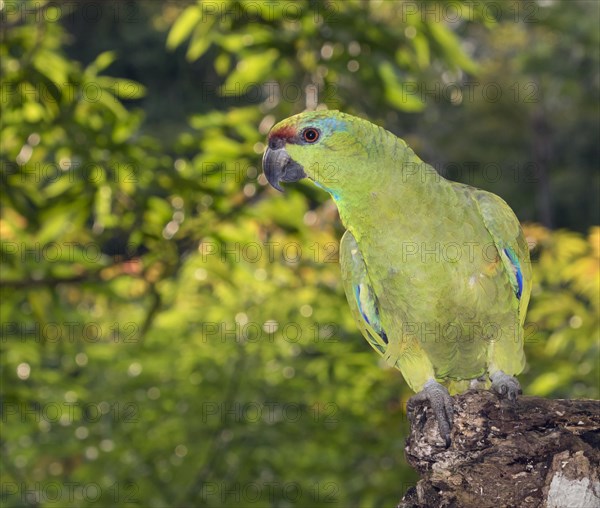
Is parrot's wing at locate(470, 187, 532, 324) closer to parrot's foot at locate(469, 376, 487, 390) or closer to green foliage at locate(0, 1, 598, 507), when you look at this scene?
parrot's foot at locate(469, 376, 487, 390)

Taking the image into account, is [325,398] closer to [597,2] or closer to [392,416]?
[392,416]

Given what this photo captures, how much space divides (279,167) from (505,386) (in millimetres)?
1305

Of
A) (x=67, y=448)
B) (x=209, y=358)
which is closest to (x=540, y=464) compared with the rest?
(x=209, y=358)

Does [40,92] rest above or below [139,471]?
above

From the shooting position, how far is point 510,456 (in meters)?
2.70

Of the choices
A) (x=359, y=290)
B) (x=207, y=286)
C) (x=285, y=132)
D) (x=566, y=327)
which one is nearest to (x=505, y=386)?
(x=359, y=290)

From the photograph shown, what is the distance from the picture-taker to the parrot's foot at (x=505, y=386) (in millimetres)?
2875

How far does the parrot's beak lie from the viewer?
3199 mm

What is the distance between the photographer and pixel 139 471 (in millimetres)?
6105

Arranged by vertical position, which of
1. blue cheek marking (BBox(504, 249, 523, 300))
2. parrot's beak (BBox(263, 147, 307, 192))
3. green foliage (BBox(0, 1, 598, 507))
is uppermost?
parrot's beak (BBox(263, 147, 307, 192))

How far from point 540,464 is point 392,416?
392 centimetres

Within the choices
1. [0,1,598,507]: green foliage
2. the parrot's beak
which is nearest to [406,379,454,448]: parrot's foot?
the parrot's beak

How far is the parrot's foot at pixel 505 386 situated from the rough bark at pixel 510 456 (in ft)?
0.16

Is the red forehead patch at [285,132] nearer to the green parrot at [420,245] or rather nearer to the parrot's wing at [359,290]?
the green parrot at [420,245]
